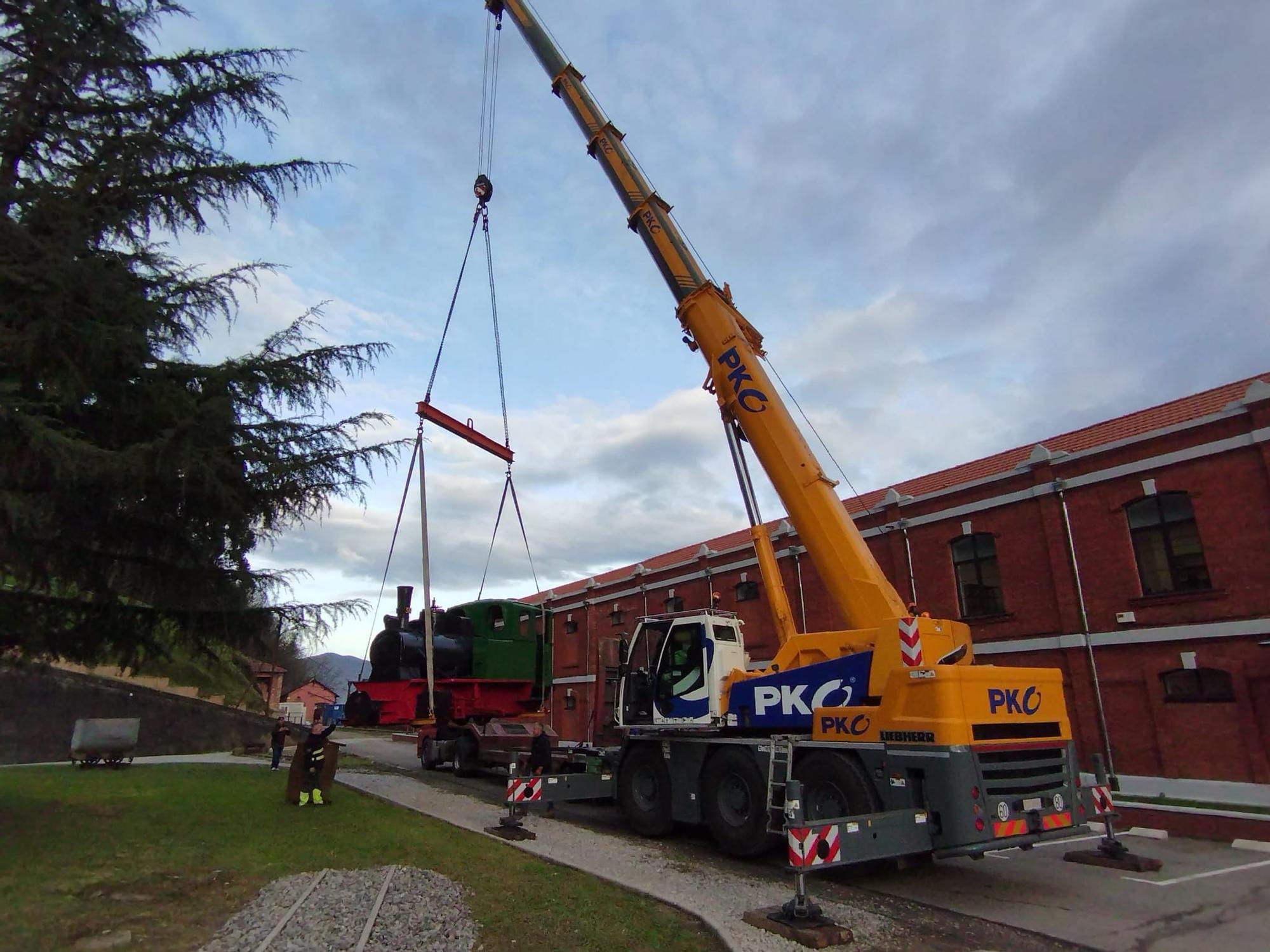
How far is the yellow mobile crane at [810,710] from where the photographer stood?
26.1ft

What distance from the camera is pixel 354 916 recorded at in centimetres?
651

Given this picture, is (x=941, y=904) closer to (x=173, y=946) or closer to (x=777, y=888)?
(x=777, y=888)

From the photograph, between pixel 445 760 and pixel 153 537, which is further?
pixel 445 760

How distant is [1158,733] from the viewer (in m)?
14.3

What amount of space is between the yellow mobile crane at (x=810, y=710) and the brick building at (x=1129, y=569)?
1674 millimetres

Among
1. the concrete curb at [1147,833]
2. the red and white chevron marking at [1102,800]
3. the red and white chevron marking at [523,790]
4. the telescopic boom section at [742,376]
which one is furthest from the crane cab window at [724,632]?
the concrete curb at [1147,833]

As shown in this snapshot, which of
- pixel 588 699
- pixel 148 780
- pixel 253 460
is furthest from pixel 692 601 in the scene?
pixel 253 460

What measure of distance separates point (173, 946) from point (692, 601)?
2082 cm

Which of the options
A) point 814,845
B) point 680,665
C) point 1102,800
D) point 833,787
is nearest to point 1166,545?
point 1102,800

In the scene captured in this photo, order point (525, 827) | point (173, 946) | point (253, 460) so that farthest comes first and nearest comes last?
point (525, 827)
point (253, 460)
point (173, 946)

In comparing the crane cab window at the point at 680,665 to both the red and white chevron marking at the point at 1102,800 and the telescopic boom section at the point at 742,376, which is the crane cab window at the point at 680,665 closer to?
the telescopic boom section at the point at 742,376

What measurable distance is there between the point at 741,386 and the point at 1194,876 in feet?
27.6

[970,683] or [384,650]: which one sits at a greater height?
[384,650]

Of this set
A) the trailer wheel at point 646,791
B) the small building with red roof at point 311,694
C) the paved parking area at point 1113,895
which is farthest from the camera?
the small building with red roof at point 311,694
